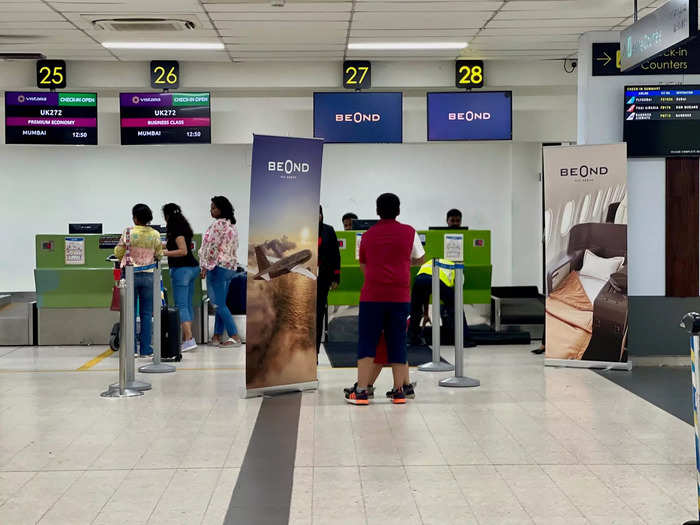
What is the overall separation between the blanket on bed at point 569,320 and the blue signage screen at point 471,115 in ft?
8.67

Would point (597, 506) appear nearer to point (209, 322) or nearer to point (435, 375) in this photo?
point (435, 375)

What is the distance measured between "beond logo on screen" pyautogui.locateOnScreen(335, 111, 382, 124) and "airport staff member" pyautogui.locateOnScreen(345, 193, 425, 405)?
4065mm

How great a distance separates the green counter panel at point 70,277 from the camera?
10133 millimetres

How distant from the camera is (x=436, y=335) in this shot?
26.4ft

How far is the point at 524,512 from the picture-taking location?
4027 mm

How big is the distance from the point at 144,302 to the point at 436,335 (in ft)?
9.45

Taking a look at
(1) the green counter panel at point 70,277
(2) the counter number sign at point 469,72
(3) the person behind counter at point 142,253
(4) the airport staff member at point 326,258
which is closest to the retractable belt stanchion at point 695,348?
(4) the airport staff member at point 326,258

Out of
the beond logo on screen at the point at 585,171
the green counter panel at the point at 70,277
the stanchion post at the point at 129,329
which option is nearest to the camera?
the stanchion post at the point at 129,329

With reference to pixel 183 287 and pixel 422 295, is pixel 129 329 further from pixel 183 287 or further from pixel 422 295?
pixel 422 295

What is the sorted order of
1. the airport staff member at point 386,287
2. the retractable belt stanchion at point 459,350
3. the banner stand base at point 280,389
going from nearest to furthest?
the airport staff member at point 386,287
the banner stand base at point 280,389
the retractable belt stanchion at point 459,350

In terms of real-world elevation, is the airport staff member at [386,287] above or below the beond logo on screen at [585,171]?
below

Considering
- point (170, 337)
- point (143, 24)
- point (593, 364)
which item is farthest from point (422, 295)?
point (143, 24)

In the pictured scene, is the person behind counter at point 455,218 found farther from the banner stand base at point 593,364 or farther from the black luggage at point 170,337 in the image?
the black luggage at point 170,337

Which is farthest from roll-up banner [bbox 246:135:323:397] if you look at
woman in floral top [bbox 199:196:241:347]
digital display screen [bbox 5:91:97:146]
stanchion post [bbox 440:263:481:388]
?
digital display screen [bbox 5:91:97:146]
